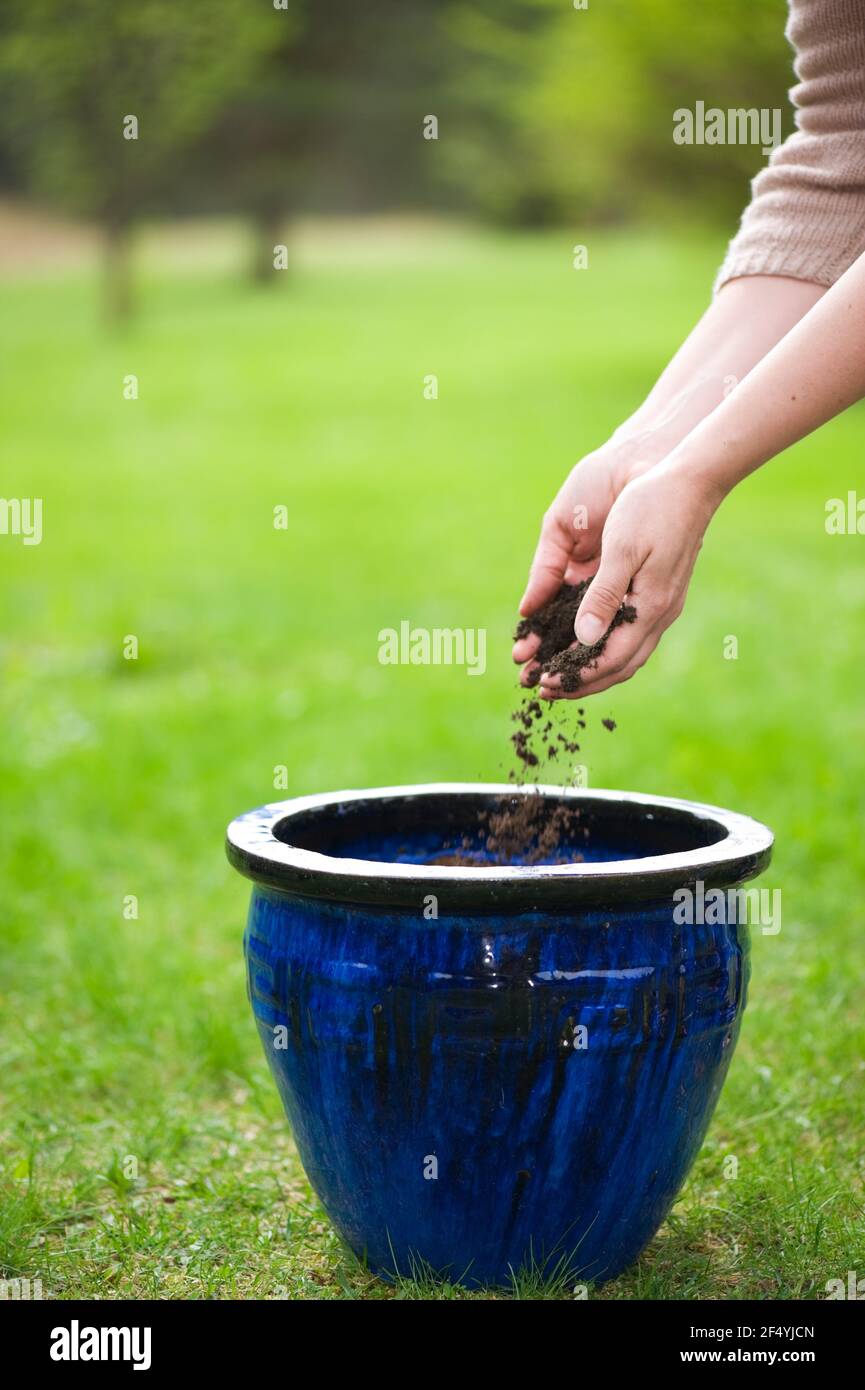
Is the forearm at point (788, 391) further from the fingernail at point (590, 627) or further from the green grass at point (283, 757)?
the green grass at point (283, 757)

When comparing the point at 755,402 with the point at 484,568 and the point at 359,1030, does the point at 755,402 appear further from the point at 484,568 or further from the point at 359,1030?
the point at 484,568

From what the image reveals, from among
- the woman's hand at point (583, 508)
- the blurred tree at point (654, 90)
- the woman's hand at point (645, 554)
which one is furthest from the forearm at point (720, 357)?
the blurred tree at point (654, 90)

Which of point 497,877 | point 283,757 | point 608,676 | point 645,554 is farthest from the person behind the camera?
point 283,757

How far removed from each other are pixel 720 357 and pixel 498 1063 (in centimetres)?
133

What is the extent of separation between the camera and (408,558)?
31.9 ft

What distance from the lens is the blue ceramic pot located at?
7.21ft

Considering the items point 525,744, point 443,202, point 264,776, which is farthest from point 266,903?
point 443,202

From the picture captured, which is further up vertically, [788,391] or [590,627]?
[788,391]

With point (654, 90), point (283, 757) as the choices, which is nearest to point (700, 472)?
point (283, 757)

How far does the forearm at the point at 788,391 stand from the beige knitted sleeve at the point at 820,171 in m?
0.43

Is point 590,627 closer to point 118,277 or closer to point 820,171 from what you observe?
point 820,171

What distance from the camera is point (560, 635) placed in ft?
8.54

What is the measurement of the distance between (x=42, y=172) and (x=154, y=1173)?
2989cm

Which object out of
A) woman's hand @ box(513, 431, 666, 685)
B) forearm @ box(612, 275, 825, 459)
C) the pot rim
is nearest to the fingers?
woman's hand @ box(513, 431, 666, 685)
